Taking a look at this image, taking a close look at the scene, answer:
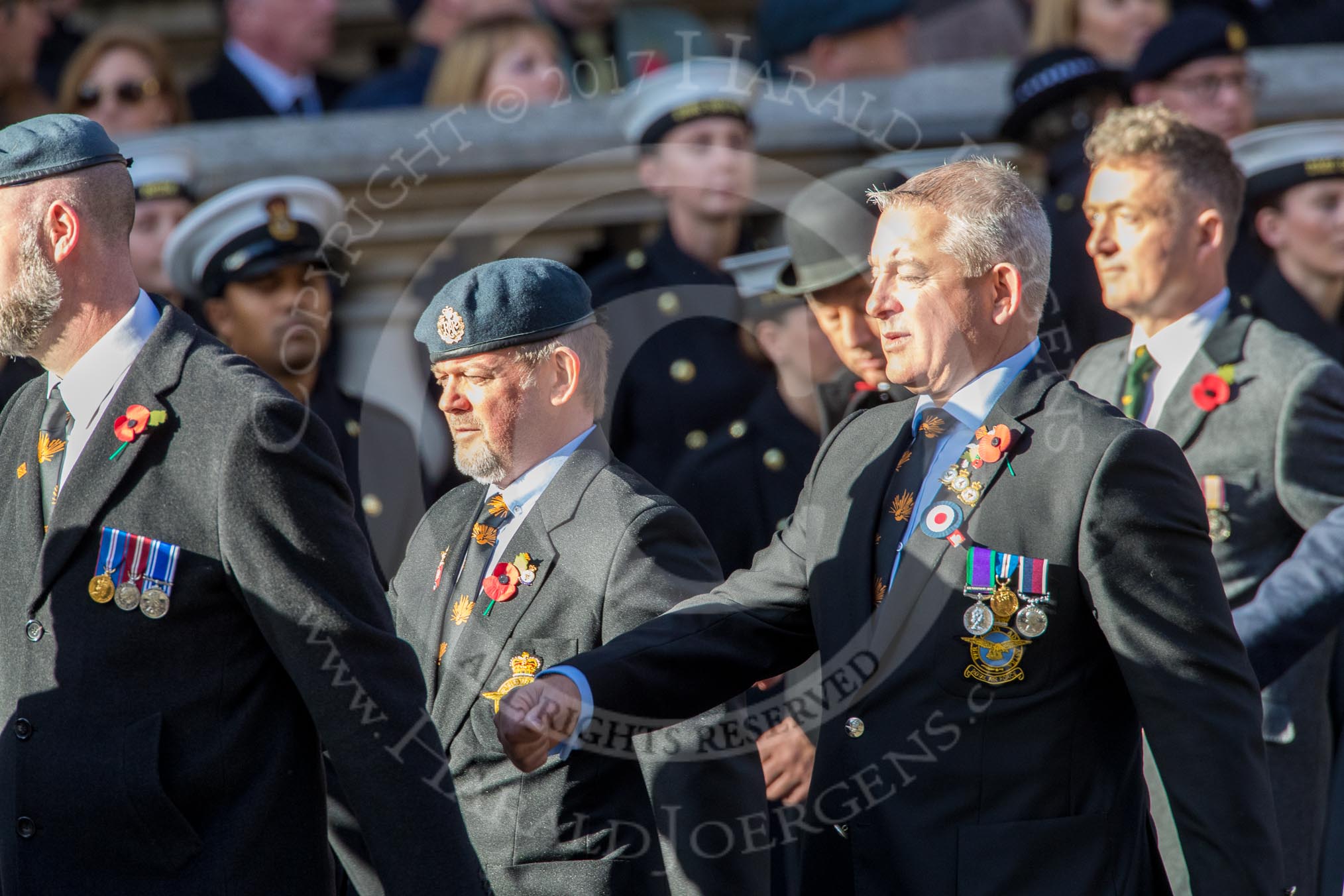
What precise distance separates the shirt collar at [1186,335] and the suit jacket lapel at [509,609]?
4.92 ft

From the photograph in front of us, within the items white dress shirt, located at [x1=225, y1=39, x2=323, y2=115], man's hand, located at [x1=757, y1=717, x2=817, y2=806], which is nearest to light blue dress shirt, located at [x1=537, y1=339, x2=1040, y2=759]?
man's hand, located at [x1=757, y1=717, x2=817, y2=806]

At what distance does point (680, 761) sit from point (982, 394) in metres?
0.90

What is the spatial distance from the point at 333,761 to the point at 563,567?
0.62m

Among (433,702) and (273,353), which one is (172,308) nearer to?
(433,702)

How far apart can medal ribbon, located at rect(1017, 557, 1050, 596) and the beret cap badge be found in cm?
122

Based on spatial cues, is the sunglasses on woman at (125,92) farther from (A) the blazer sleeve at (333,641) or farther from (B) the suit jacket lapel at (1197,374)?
(B) the suit jacket lapel at (1197,374)

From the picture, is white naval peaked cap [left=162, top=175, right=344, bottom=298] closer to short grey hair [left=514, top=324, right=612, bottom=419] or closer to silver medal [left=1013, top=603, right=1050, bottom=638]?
short grey hair [left=514, top=324, right=612, bottom=419]

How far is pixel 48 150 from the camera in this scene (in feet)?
10.5

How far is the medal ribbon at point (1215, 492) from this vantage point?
4.16 meters

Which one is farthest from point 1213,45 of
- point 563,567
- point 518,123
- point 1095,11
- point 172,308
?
point 172,308

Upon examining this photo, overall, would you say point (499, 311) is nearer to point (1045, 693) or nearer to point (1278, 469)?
point (1045, 693)

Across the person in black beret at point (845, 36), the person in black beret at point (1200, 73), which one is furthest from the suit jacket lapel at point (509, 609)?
the person in black beret at point (845, 36)

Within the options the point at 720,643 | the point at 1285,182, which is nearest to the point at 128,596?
the point at 720,643

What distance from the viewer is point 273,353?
17.1 feet
